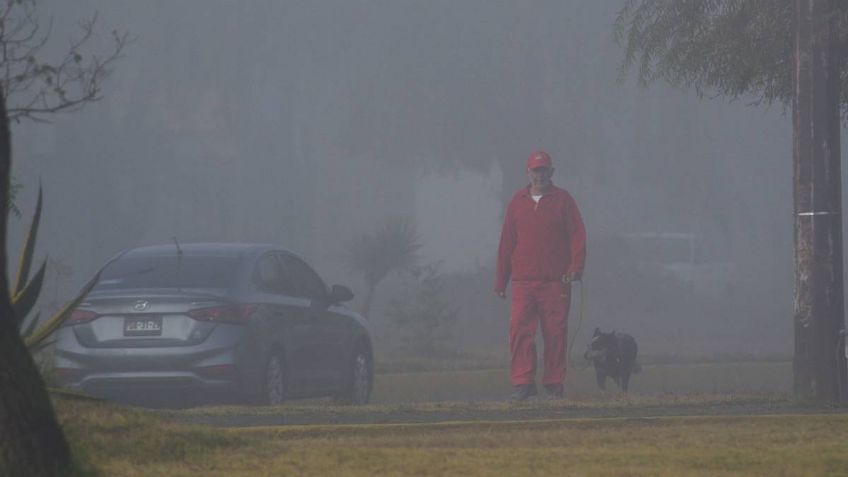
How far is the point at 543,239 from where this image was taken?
12.3m

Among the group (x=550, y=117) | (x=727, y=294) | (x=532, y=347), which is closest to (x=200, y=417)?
(x=532, y=347)

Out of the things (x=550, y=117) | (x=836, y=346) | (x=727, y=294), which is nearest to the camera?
(x=836, y=346)

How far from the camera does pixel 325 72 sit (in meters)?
44.3

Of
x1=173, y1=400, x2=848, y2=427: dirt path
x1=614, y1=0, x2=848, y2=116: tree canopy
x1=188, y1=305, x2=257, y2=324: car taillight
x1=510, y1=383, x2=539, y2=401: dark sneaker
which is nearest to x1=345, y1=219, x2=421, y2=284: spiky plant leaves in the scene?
x1=614, y1=0, x2=848, y2=116: tree canopy

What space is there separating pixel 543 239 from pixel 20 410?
7.27 m

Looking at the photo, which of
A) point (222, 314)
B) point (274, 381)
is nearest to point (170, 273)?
point (222, 314)

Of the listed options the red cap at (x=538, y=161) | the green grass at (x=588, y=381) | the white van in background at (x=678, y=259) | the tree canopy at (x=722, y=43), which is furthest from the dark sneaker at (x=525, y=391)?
the white van in background at (x=678, y=259)

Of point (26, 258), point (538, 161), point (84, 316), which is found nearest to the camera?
point (26, 258)

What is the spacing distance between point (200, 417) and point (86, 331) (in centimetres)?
263

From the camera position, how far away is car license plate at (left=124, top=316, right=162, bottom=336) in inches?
468

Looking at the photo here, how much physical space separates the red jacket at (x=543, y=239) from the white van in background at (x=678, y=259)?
94.0 feet

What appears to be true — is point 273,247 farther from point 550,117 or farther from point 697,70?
point 550,117

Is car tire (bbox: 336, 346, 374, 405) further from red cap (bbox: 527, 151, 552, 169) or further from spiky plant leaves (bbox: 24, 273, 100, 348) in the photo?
spiky plant leaves (bbox: 24, 273, 100, 348)

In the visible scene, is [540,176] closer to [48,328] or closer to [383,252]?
[48,328]
